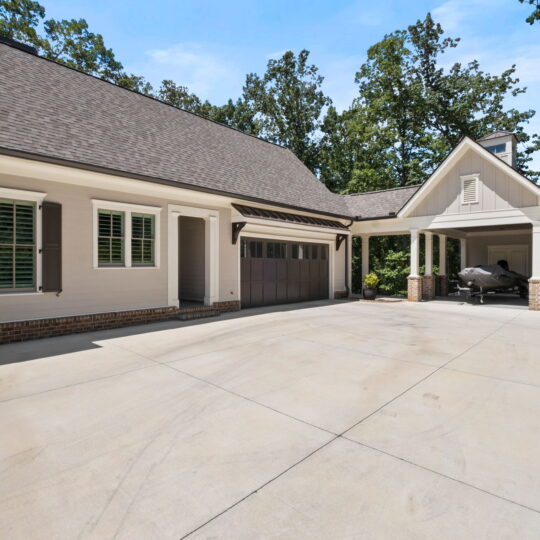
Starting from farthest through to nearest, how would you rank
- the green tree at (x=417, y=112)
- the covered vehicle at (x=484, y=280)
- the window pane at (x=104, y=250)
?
the green tree at (x=417, y=112)
the covered vehicle at (x=484, y=280)
the window pane at (x=104, y=250)

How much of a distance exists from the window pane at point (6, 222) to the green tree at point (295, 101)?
28872 mm

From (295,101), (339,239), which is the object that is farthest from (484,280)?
(295,101)

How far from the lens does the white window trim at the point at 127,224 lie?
28.8ft

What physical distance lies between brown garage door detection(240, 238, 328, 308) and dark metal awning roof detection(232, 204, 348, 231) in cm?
115

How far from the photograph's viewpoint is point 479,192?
14000mm

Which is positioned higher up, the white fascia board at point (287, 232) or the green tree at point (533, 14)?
the green tree at point (533, 14)

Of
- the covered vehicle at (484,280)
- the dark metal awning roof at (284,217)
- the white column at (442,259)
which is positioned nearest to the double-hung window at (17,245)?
the dark metal awning roof at (284,217)

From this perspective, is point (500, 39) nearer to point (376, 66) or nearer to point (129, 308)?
point (129, 308)

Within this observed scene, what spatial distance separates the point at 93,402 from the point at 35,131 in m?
6.93

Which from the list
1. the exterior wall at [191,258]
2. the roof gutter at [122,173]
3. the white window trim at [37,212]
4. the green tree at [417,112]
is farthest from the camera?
the green tree at [417,112]

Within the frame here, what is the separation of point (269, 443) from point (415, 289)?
14.4m

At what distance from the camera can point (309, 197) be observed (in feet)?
52.1

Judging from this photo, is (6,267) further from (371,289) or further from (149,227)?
(371,289)

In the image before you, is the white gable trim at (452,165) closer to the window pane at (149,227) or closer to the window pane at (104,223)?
the window pane at (149,227)
